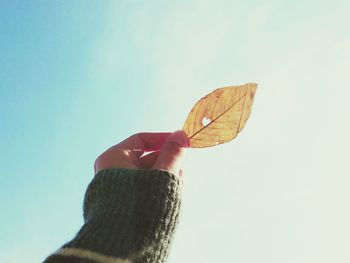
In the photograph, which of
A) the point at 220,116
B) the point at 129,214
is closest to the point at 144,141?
the point at 220,116

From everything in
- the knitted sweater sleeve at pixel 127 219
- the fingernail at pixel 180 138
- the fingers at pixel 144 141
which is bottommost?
the knitted sweater sleeve at pixel 127 219

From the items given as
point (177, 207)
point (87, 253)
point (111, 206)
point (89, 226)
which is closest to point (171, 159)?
point (177, 207)

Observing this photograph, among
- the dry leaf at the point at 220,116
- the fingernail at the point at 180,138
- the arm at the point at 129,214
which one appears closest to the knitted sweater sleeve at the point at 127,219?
the arm at the point at 129,214

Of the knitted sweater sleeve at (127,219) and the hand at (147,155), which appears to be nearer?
the knitted sweater sleeve at (127,219)

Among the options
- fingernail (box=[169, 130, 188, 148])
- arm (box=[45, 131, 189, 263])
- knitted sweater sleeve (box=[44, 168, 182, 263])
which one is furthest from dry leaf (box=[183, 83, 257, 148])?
knitted sweater sleeve (box=[44, 168, 182, 263])

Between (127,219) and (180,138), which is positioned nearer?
(127,219)

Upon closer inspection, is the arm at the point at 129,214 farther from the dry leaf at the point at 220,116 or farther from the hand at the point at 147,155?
the dry leaf at the point at 220,116

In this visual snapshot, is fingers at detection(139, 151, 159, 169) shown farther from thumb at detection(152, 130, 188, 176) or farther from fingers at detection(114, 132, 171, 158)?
thumb at detection(152, 130, 188, 176)

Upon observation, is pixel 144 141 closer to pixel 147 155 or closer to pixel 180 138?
pixel 147 155
